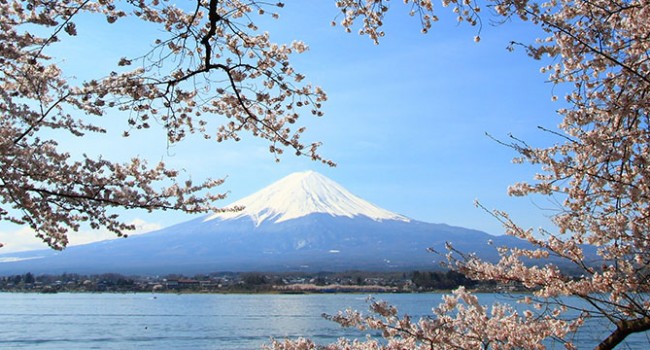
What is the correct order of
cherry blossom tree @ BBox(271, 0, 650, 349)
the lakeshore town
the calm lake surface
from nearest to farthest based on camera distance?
cherry blossom tree @ BBox(271, 0, 650, 349)
the calm lake surface
the lakeshore town

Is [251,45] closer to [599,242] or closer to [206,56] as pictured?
[206,56]

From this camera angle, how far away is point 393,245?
105875mm

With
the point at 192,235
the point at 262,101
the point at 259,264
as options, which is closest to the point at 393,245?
the point at 259,264

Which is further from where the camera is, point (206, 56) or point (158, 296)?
point (158, 296)

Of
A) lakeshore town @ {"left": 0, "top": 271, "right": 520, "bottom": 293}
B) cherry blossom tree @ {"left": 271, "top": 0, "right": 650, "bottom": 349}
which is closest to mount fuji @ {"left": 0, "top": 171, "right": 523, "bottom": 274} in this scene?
lakeshore town @ {"left": 0, "top": 271, "right": 520, "bottom": 293}

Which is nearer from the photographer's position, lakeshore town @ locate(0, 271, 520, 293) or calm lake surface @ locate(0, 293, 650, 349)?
calm lake surface @ locate(0, 293, 650, 349)

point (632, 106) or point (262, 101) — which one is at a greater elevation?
point (262, 101)

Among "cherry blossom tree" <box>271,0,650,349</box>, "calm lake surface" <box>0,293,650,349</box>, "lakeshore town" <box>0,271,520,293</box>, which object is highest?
"cherry blossom tree" <box>271,0,650,349</box>

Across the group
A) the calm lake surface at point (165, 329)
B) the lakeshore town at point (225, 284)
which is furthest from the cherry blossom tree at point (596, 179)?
the lakeshore town at point (225, 284)

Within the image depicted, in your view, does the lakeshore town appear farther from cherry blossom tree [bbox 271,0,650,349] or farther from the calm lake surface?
cherry blossom tree [bbox 271,0,650,349]

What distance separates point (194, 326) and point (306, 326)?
614cm

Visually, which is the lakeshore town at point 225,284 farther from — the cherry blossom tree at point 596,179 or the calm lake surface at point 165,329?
the cherry blossom tree at point 596,179

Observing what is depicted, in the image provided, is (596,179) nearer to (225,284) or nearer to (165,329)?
(165,329)

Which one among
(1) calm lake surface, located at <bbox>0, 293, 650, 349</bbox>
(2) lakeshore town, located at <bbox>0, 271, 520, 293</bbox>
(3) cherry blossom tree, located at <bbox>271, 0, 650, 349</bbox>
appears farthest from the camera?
(2) lakeshore town, located at <bbox>0, 271, 520, 293</bbox>
